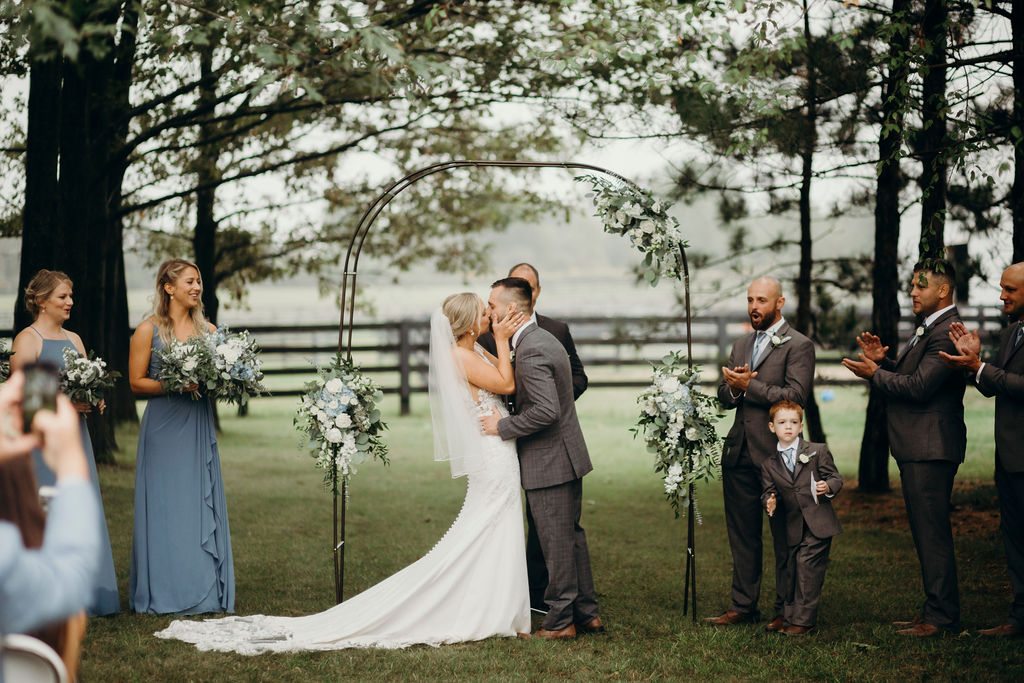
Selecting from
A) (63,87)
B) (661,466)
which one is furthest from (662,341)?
(63,87)

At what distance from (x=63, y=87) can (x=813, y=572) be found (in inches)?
326

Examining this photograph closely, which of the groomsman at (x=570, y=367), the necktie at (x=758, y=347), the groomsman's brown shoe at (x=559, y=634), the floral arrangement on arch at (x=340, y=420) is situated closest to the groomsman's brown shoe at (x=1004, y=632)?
the necktie at (x=758, y=347)

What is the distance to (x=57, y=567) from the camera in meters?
2.50

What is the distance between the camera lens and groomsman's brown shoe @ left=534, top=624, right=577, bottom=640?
5801 millimetres

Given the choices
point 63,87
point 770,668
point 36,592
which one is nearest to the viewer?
point 36,592

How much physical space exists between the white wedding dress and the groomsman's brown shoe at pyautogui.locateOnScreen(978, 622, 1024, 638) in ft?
9.00

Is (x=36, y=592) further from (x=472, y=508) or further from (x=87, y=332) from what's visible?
(x=87, y=332)

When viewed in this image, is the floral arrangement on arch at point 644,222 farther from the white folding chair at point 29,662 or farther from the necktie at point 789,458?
the white folding chair at point 29,662

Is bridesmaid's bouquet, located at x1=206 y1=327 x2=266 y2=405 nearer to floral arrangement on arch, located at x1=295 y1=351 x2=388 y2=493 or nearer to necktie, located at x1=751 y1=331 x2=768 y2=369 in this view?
floral arrangement on arch, located at x1=295 y1=351 x2=388 y2=493

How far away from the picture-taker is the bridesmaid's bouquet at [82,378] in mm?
6000

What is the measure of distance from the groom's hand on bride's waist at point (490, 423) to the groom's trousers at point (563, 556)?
45 cm

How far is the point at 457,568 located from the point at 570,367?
4.76ft

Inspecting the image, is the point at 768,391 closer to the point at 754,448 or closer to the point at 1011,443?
the point at 754,448

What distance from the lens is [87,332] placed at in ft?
33.8
